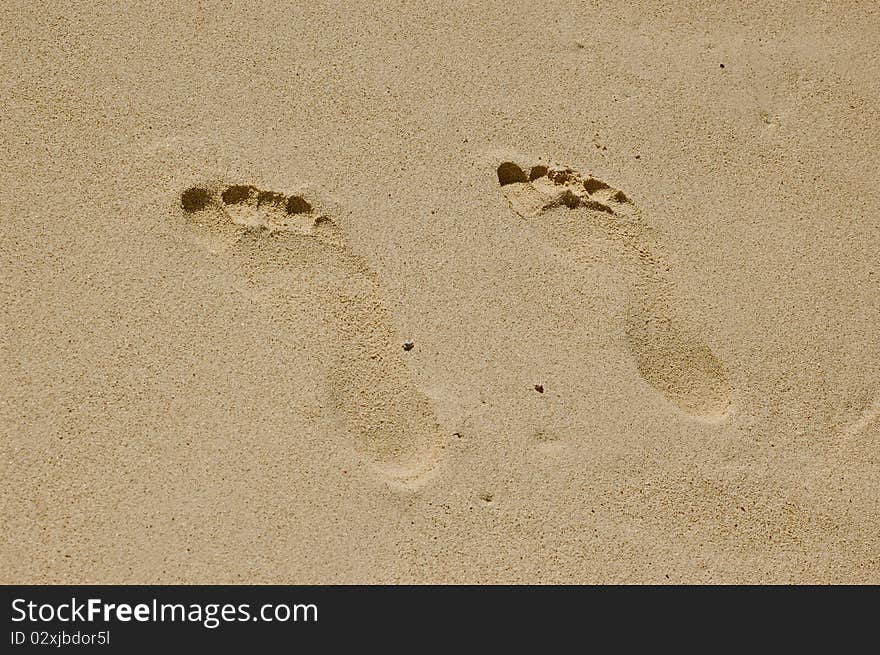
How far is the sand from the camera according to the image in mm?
1652

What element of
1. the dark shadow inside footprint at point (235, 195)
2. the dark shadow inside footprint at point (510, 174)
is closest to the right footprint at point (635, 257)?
the dark shadow inside footprint at point (510, 174)

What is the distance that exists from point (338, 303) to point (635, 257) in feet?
2.32

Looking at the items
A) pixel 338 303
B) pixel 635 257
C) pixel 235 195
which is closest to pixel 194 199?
pixel 235 195

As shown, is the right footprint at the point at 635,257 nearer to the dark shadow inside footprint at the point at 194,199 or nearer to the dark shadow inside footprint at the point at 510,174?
the dark shadow inside footprint at the point at 510,174

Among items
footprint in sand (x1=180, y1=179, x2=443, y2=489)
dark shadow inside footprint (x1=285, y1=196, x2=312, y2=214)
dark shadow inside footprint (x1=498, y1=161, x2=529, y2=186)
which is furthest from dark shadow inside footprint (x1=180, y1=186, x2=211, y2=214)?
dark shadow inside footprint (x1=498, y1=161, x2=529, y2=186)

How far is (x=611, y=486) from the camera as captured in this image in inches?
67.0

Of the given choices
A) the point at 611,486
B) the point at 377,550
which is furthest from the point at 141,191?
the point at 611,486

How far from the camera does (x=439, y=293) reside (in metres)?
1.70

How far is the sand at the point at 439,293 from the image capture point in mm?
1652

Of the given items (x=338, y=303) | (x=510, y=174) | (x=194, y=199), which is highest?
(x=510, y=174)

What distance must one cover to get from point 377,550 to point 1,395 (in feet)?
3.02

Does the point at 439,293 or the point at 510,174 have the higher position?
the point at 510,174

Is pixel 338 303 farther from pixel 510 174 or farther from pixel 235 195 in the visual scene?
pixel 510 174

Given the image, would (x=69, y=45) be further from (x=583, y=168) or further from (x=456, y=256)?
(x=583, y=168)
